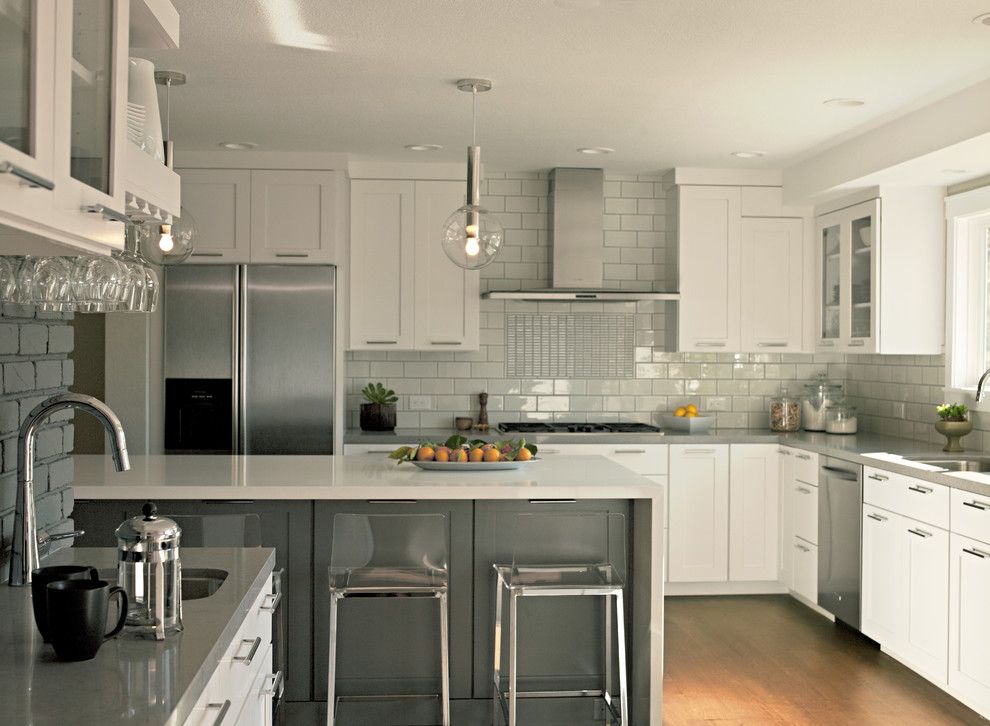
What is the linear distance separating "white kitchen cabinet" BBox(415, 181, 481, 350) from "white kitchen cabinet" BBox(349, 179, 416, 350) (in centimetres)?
6

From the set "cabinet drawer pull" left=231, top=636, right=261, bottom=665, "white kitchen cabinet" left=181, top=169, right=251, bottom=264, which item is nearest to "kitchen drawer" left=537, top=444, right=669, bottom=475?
"white kitchen cabinet" left=181, top=169, right=251, bottom=264

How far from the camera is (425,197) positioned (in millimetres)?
6191

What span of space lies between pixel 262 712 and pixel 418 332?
3.71 m

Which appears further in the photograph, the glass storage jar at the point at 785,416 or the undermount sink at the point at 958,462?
the glass storage jar at the point at 785,416

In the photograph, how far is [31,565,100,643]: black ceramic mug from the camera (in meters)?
1.73

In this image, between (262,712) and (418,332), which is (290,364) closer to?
(418,332)

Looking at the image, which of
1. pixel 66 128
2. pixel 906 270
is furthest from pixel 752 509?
pixel 66 128

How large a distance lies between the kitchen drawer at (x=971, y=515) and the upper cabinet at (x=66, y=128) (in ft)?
11.2

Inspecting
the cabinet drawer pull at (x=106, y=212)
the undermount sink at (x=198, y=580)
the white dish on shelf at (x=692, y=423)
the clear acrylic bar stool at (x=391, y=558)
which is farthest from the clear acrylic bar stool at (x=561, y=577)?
the white dish on shelf at (x=692, y=423)

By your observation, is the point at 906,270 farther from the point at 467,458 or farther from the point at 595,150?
the point at 467,458

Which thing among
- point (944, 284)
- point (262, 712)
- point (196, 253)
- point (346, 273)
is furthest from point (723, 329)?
point (262, 712)

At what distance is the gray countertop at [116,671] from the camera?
150cm

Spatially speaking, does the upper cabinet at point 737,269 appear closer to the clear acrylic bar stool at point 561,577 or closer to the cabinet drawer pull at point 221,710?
the clear acrylic bar stool at point 561,577

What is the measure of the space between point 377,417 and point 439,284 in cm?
90
